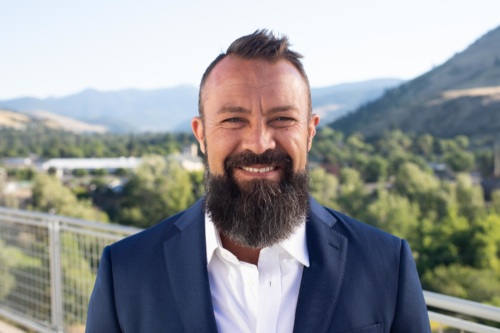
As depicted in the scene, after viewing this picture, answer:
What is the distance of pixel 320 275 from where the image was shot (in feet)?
3.99

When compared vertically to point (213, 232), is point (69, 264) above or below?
below

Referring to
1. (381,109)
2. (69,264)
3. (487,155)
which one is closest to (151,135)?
(381,109)

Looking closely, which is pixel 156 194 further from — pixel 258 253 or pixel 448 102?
pixel 258 253

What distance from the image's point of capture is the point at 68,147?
3780 inches

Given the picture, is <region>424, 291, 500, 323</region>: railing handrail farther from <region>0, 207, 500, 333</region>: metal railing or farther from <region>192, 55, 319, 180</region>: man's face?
<region>0, 207, 500, 333</region>: metal railing

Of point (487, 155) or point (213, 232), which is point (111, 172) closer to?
point (487, 155)

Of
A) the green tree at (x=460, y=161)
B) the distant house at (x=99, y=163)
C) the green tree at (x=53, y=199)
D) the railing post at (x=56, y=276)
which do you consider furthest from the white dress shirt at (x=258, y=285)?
the distant house at (x=99, y=163)

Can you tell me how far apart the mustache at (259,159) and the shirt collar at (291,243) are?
167mm

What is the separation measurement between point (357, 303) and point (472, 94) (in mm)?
89136

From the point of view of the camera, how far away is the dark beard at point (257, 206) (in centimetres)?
126

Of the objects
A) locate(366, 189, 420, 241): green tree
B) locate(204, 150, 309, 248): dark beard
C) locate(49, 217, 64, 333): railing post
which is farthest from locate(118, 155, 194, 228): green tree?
locate(204, 150, 309, 248): dark beard

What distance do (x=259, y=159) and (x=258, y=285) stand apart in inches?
11.2

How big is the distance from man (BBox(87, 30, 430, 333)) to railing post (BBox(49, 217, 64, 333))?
2.40m

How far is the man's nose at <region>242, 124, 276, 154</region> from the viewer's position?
120 centimetres
